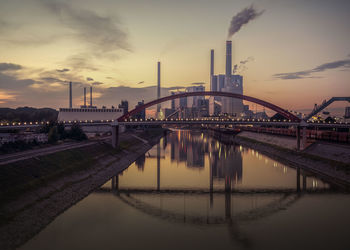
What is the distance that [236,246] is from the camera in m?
17.8

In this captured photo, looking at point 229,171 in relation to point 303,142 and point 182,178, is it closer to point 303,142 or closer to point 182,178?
point 182,178

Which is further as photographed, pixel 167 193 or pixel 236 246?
pixel 167 193

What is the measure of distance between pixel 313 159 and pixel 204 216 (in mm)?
31894

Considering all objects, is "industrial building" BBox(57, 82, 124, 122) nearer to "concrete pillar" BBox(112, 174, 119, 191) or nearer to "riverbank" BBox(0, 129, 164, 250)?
"riverbank" BBox(0, 129, 164, 250)

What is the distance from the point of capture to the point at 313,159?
46.9 m

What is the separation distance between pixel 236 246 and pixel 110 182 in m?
21.9

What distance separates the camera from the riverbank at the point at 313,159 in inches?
1426

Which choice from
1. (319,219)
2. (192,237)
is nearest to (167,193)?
(192,237)

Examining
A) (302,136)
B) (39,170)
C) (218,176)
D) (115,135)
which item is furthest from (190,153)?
(39,170)

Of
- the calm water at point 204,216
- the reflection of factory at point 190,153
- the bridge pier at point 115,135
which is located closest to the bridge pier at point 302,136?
the calm water at point 204,216

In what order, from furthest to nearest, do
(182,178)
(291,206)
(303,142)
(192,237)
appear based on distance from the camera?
(303,142)
(182,178)
(291,206)
(192,237)

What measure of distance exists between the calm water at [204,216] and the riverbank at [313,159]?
9.69 ft

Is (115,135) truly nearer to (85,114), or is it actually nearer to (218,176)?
(218,176)

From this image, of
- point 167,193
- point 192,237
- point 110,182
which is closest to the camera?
point 192,237
